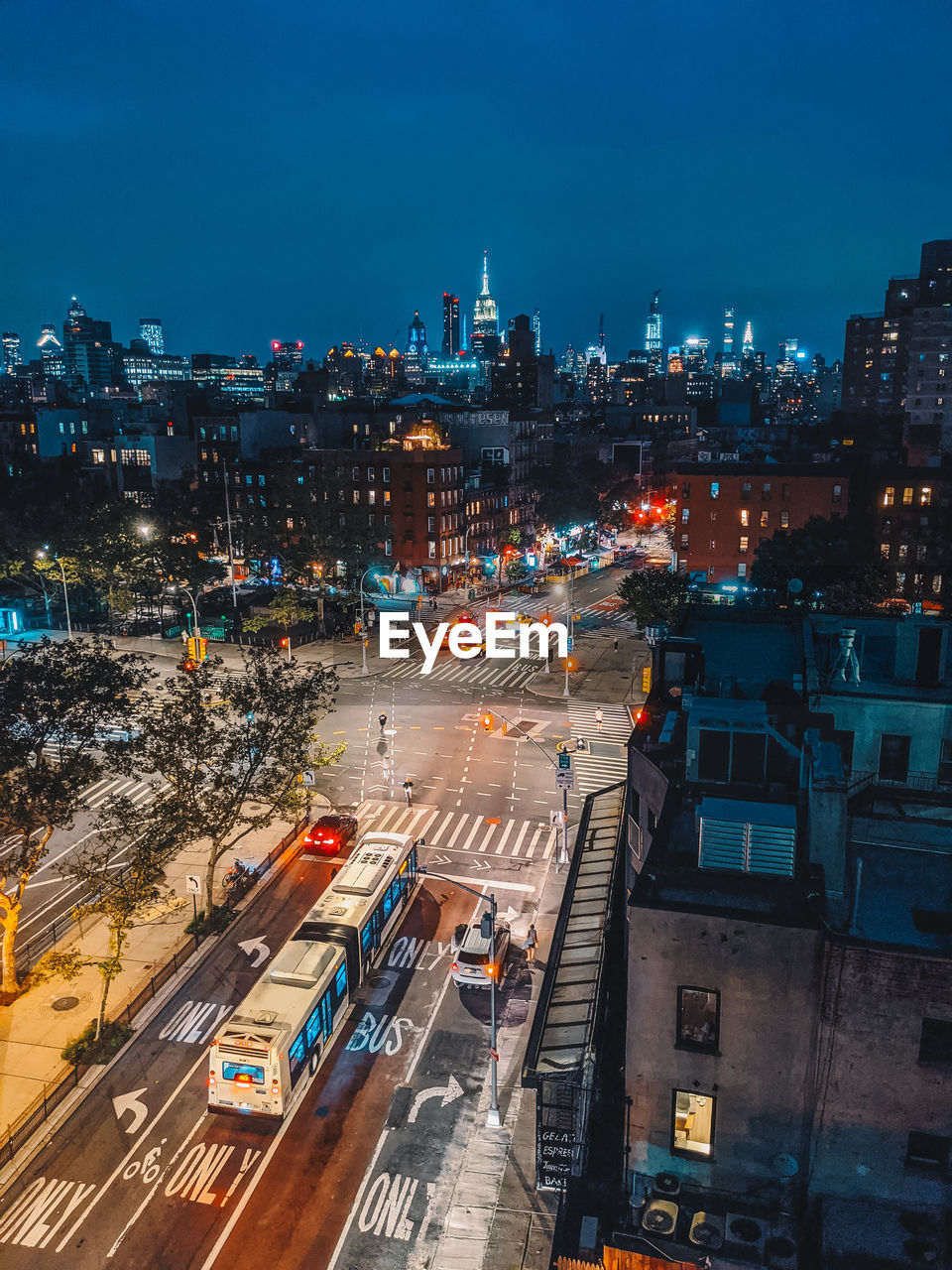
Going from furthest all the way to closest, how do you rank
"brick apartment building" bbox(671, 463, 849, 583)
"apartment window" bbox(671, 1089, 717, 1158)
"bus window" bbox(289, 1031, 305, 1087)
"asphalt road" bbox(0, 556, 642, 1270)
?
"brick apartment building" bbox(671, 463, 849, 583), "bus window" bbox(289, 1031, 305, 1087), "asphalt road" bbox(0, 556, 642, 1270), "apartment window" bbox(671, 1089, 717, 1158)

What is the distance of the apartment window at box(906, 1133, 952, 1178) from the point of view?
1611cm

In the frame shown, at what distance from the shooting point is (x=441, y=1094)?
24734 millimetres

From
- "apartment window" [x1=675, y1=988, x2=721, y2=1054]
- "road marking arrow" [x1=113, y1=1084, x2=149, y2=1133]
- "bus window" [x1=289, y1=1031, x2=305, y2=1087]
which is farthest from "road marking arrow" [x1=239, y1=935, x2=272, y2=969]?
"apartment window" [x1=675, y1=988, x2=721, y2=1054]

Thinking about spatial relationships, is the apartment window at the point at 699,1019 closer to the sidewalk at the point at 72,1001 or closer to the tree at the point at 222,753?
the sidewalk at the point at 72,1001

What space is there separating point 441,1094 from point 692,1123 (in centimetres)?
973

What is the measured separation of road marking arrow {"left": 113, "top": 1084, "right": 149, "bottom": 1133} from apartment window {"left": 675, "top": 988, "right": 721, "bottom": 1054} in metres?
15.4

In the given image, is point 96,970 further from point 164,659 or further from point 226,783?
point 164,659

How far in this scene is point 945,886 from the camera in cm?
1883

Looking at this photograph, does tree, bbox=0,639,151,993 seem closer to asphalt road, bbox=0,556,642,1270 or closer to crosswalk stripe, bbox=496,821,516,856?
asphalt road, bbox=0,556,642,1270

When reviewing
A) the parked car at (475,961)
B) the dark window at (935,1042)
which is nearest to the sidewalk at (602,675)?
the parked car at (475,961)

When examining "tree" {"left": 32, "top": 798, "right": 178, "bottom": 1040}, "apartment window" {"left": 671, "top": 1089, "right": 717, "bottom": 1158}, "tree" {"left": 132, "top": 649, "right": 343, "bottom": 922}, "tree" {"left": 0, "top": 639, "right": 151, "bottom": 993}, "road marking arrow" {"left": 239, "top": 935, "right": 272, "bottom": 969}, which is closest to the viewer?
"apartment window" {"left": 671, "top": 1089, "right": 717, "bottom": 1158}

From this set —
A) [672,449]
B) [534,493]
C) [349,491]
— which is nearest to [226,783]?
[349,491]

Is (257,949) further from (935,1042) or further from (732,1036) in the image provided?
(935,1042)

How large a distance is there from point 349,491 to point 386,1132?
3246 inches
